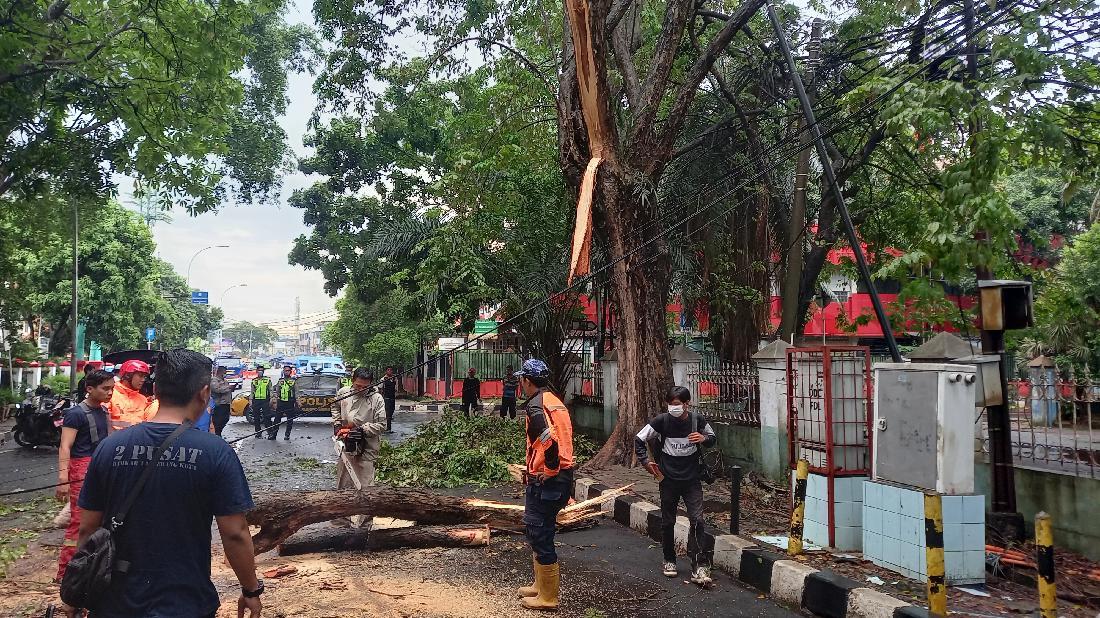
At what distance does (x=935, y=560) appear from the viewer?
498 centimetres

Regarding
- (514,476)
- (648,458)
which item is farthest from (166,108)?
(648,458)

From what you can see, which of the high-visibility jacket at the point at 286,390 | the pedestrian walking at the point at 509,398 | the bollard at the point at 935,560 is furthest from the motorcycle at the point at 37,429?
the bollard at the point at 935,560

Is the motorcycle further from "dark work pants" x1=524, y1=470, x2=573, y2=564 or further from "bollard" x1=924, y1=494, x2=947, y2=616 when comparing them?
"bollard" x1=924, y1=494, x2=947, y2=616

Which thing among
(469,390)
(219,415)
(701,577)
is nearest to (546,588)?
(701,577)

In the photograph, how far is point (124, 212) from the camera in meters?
34.5

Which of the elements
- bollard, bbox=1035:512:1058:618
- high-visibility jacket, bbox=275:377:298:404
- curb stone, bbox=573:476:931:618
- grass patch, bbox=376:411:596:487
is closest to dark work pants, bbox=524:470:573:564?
curb stone, bbox=573:476:931:618

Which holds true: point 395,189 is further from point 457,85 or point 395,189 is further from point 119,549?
point 119,549

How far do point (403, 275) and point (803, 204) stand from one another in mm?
12777

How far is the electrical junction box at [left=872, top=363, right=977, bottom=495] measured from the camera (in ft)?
19.3

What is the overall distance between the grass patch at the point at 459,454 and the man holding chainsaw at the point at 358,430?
276cm

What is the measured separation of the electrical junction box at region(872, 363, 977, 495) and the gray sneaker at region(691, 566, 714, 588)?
1766 mm

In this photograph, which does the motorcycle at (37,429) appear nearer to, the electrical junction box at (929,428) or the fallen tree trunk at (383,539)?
the fallen tree trunk at (383,539)

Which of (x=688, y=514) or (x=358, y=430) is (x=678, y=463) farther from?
(x=358, y=430)

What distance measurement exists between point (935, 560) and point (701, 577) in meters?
Result: 1.96
